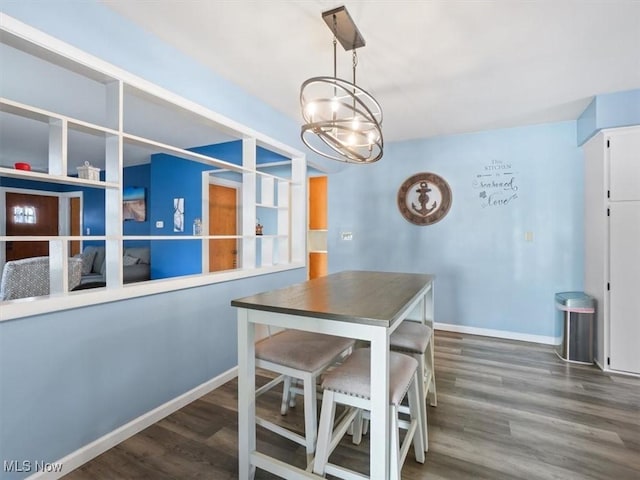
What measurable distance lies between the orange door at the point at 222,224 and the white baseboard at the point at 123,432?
2.44 metres

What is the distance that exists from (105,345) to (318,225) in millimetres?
3745

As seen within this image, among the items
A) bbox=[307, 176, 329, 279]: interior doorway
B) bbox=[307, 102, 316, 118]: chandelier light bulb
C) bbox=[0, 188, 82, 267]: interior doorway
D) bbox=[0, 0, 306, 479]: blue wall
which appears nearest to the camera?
bbox=[0, 0, 306, 479]: blue wall

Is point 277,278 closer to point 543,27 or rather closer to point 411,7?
point 411,7

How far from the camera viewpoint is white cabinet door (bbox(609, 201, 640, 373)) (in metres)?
2.63

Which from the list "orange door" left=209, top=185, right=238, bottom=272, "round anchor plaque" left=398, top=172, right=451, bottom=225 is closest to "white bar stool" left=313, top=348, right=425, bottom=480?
"round anchor plaque" left=398, top=172, right=451, bottom=225

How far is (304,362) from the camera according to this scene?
1.51 meters

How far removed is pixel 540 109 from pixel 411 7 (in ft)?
7.17

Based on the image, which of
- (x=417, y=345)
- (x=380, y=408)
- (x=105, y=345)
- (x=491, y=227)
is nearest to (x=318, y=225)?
(x=491, y=227)

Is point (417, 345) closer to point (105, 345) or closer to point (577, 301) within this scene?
point (105, 345)

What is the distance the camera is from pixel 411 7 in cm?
168

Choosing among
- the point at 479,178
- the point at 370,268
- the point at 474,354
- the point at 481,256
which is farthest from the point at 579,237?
the point at 370,268

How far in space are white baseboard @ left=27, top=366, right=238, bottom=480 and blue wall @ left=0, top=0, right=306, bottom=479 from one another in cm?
3

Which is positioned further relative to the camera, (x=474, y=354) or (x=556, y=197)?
(x=556, y=197)

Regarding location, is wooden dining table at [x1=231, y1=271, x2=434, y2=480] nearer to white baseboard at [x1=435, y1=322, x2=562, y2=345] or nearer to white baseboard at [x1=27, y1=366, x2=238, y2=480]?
white baseboard at [x1=27, y1=366, x2=238, y2=480]
